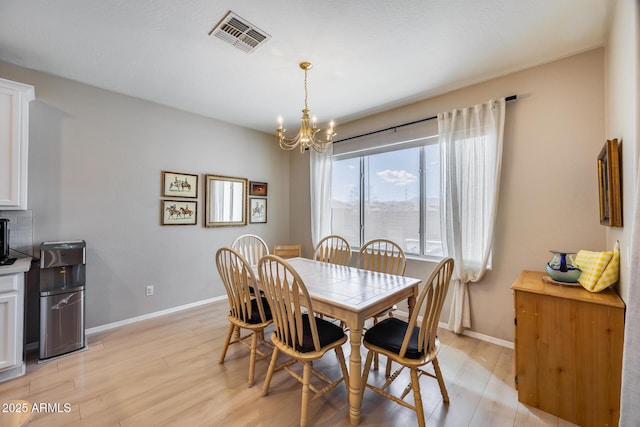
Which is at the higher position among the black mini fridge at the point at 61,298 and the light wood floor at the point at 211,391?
the black mini fridge at the point at 61,298

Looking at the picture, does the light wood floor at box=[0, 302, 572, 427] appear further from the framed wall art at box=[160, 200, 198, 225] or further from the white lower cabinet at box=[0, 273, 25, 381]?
the framed wall art at box=[160, 200, 198, 225]

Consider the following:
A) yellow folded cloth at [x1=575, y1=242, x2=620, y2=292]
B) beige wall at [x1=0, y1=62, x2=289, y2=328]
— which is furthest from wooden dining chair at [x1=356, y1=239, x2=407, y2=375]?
beige wall at [x1=0, y1=62, x2=289, y2=328]

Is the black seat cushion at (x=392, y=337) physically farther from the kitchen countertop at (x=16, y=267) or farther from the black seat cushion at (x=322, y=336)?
the kitchen countertop at (x=16, y=267)

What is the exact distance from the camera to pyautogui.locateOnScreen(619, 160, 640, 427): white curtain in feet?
3.02

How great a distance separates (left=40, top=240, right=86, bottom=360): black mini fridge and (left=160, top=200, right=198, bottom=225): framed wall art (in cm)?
91

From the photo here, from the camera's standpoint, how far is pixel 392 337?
1727 mm

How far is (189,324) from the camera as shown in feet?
10.0

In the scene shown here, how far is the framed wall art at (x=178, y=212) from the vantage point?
132 inches

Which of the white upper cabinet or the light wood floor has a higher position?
the white upper cabinet

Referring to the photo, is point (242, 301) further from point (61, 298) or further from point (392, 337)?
point (61, 298)

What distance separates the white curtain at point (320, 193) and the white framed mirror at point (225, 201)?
1062 mm

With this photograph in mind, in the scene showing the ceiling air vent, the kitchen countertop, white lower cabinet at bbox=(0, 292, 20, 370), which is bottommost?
white lower cabinet at bbox=(0, 292, 20, 370)

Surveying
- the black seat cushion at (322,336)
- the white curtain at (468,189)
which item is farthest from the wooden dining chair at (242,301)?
the white curtain at (468,189)

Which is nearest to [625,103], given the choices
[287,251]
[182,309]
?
[287,251]
